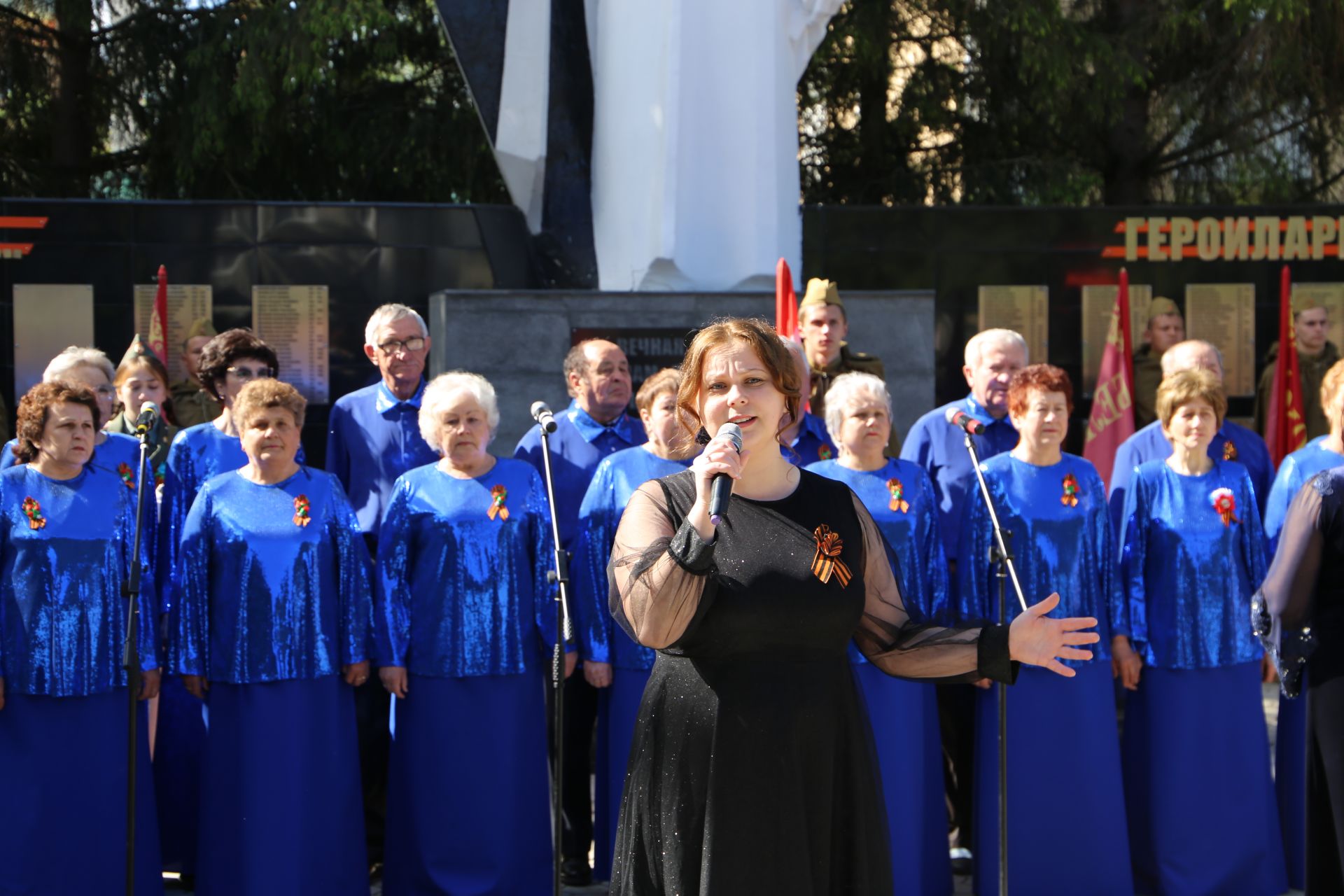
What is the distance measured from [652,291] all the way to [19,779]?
381 centimetres

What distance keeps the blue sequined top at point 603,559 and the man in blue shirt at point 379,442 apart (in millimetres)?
823

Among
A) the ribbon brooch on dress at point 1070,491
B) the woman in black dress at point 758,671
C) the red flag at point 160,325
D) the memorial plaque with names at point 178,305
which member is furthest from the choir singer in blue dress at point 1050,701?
the memorial plaque with names at point 178,305

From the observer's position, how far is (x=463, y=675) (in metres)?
5.23

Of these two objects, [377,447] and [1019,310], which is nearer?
[377,447]

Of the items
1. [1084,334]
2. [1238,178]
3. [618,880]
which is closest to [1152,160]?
[1238,178]

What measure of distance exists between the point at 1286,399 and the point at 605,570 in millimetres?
4637

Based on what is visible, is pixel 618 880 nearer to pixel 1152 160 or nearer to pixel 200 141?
pixel 200 141

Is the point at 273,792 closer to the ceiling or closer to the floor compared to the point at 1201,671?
closer to the floor

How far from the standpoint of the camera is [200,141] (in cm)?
1262

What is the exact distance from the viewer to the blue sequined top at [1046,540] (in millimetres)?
5398

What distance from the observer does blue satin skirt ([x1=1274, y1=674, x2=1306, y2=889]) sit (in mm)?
5781

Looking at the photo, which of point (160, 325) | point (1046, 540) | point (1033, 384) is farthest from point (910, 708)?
point (160, 325)

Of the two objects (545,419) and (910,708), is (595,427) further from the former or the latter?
(910,708)

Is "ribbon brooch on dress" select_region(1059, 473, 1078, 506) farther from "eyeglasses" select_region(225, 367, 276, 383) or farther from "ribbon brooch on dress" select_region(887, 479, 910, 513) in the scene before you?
"eyeglasses" select_region(225, 367, 276, 383)
